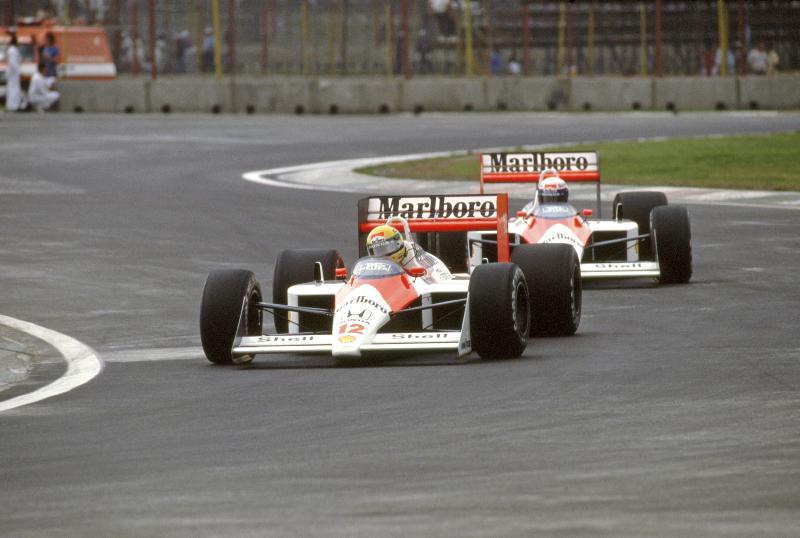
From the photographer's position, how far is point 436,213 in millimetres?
→ 13531

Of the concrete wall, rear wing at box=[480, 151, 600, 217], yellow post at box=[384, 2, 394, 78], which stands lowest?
rear wing at box=[480, 151, 600, 217]

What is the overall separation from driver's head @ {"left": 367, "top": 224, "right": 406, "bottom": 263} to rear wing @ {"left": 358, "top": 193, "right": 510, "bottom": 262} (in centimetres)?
119

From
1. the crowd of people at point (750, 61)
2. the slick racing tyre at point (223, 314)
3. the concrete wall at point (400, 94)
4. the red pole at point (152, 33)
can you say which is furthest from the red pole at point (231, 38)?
the slick racing tyre at point (223, 314)

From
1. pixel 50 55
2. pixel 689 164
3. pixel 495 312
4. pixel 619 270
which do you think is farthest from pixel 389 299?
pixel 50 55

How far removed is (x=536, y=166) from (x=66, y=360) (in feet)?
22.1

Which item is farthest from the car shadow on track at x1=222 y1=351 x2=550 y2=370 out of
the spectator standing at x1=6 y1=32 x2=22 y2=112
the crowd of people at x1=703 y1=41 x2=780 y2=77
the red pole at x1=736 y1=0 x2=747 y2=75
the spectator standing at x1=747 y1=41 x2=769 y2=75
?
the spectator standing at x1=747 y1=41 x2=769 y2=75

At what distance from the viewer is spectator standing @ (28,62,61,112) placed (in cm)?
4766

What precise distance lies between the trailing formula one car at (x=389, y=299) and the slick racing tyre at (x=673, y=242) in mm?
2771

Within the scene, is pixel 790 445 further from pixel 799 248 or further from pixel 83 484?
pixel 799 248

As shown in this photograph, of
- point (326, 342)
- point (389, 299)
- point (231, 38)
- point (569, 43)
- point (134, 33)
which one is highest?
point (134, 33)

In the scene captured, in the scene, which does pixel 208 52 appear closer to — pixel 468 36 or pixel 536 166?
pixel 468 36

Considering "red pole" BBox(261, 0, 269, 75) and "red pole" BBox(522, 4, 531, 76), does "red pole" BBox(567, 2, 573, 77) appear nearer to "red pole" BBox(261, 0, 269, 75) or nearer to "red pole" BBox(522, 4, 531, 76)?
"red pole" BBox(522, 4, 531, 76)

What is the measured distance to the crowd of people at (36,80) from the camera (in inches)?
1859

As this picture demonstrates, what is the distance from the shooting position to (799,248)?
18.7 metres
